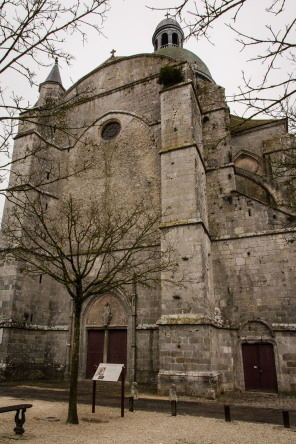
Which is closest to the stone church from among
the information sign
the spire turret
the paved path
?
the paved path

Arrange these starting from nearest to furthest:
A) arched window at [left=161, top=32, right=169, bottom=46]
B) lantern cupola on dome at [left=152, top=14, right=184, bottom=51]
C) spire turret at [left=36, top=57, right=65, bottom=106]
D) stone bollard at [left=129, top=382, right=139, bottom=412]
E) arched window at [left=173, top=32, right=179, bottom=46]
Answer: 1. stone bollard at [left=129, top=382, right=139, bottom=412]
2. spire turret at [left=36, top=57, right=65, bottom=106]
3. lantern cupola on dome at [left=152, top=14, right=184, bottom=51]
4. arched window at [left=173, top=32, right=179, bottom=46]
5. arched window at [left=161, top=32, right=169, bottom=46]

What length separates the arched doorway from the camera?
11.3 meters

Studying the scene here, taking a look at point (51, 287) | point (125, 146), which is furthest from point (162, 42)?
point (51, 287)

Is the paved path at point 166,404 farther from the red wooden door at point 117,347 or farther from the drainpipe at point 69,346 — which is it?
the drainpipe at point 69,346

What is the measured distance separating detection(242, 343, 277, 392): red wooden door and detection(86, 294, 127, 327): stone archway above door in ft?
13.3

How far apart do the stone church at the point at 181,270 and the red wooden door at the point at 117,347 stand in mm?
33

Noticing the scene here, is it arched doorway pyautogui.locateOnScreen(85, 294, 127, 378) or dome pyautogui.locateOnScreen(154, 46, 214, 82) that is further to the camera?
dome pyautogui.locateOnScreen(154, 46, 214, 82)

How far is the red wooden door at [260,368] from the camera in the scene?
976 cm

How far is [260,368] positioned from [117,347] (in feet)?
15.0

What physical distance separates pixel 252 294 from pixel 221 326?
142cm

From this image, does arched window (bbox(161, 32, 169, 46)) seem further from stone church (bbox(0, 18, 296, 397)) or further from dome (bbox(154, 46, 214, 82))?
stone church (bbox(0, 18, 296, 397))

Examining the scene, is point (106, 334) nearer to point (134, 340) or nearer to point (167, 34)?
point (134, 340)

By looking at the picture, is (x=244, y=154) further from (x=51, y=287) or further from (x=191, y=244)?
(x=51, y=287)

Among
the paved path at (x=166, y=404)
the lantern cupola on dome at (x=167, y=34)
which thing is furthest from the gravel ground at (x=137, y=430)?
the lantern cupola on dome at (x=167, y=34)
